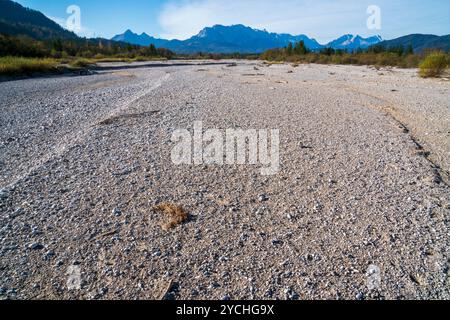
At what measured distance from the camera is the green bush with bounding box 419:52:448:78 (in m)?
27.6

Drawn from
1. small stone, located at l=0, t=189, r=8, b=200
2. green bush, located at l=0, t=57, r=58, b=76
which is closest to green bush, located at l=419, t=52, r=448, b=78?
small stone, located at l=0, t=189, r=8, b=200

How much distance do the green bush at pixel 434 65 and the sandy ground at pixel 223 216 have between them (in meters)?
22.4

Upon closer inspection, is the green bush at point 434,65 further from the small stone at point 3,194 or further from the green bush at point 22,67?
the green bush at point 22,67

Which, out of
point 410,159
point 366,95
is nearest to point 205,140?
point 410,159

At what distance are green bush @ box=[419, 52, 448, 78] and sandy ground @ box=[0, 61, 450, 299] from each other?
22.4m

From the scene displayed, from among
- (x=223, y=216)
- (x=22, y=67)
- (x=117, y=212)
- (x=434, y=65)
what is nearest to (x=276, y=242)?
(x=223, y=216)

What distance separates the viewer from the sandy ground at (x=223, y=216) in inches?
148

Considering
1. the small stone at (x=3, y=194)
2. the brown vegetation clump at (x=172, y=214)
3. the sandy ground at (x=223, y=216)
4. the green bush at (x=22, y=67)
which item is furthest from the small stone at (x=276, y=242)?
the green bush at (x=22, y=67)

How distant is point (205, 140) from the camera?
30.2ft

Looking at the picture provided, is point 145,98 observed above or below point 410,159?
above

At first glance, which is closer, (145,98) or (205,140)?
(205,140)

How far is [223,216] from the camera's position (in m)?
5.23
